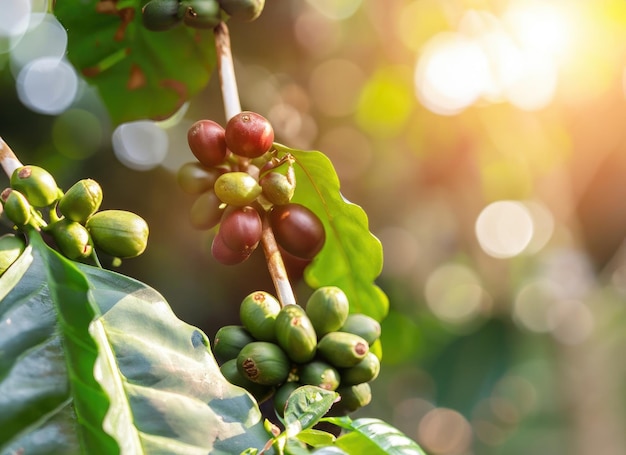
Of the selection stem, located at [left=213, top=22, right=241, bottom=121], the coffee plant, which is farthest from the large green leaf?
stem, located at [left=213, top=22, right=241, bottom=121]

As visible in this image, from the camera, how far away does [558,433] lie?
5758mm

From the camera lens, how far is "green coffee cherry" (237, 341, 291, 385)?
116 cm

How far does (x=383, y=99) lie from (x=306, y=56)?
1.91ft

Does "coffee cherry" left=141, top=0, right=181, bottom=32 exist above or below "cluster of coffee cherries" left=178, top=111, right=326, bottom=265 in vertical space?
above

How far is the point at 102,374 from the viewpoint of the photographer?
94 cm

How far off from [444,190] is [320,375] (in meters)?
3.29

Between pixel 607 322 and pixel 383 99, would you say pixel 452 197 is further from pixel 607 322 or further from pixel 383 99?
pixel 607 322

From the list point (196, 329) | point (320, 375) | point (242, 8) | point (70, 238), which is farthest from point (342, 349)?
point (242, 8)

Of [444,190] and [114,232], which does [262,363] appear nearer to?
[114,232]

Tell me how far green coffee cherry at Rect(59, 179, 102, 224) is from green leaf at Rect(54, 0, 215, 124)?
82 centimetres

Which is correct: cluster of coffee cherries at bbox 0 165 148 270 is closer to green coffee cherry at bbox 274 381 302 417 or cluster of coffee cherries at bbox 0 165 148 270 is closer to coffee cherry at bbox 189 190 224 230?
coffee cherry at bbox 189 190 224 230

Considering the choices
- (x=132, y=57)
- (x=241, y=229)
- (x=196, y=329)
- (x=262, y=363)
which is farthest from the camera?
(x=132, y=57)

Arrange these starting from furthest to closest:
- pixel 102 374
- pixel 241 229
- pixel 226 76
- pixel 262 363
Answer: pixel 226 76
pixel 241 229
pixel 262 363
pixel 102 374

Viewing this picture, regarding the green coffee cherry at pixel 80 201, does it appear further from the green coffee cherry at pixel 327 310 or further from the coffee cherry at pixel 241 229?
the green coffee cherry at pixel 327 310
